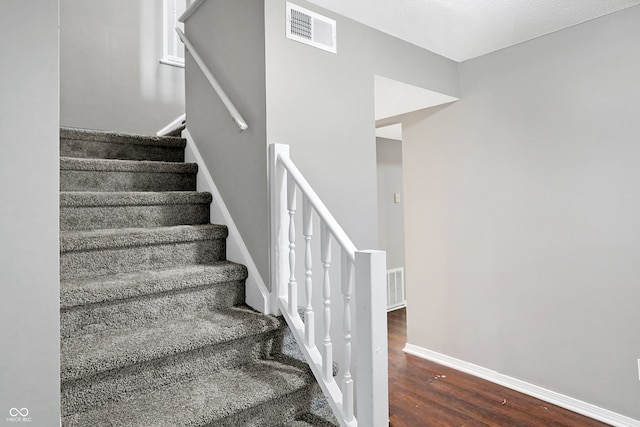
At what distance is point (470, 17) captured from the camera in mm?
2279

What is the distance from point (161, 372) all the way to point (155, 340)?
0.13 m

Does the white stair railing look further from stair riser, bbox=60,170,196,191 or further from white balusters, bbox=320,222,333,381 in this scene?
stair riser, bbox=60,170,196,191

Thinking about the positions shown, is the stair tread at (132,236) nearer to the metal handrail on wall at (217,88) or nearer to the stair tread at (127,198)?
the stair tread at (127,198)

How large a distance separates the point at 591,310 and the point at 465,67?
1977 millimetres

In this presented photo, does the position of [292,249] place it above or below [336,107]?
below

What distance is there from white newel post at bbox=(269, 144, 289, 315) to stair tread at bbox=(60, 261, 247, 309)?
24 cm

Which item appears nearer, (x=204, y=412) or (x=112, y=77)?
(x=204, y=412)

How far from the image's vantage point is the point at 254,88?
1.93 m

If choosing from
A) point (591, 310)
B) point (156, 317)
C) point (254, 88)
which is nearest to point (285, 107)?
point (254, 88)

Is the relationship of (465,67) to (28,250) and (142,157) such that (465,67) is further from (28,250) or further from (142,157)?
(28,250)

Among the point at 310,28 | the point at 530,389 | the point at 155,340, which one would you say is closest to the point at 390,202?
the point at 530,389

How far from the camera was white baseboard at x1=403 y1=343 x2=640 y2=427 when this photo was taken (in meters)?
2.28

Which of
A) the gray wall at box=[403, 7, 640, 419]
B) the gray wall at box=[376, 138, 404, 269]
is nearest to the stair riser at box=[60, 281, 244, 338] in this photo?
the gray wall at box=[403, 7, 640, 419]

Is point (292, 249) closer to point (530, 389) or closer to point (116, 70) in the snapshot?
point (530, 389)
